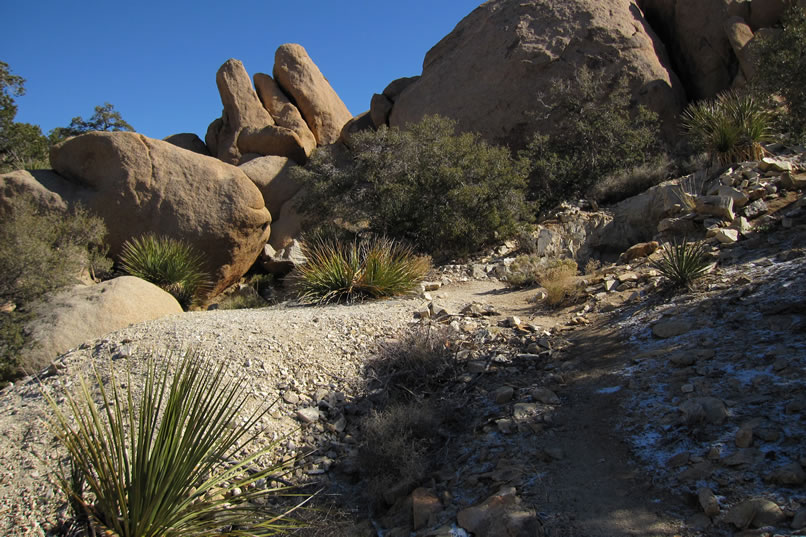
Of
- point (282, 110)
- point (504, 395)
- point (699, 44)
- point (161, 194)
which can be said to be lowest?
point (504, 395)

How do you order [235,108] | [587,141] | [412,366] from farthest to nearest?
[235,108] < [587,141] < [412,366]

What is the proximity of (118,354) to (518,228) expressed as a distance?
8896mm

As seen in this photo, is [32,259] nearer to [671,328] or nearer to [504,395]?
[504,395]

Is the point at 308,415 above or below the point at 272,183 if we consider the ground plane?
below

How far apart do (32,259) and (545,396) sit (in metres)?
9.25

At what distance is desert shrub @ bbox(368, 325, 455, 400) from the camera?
6.58 m

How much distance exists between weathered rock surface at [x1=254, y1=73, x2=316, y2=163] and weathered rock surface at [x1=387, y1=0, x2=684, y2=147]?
4.15m

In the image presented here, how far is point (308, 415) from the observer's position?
630 centimetres

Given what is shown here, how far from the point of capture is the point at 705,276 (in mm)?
7520

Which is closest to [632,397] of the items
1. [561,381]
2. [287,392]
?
[561,381]

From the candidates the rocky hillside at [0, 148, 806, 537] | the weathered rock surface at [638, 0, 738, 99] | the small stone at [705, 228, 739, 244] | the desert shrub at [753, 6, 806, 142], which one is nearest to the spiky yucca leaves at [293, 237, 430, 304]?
the rocky hillside at [0, 148, 806, 537]

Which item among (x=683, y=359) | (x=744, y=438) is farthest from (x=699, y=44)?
(x=744, y=438)

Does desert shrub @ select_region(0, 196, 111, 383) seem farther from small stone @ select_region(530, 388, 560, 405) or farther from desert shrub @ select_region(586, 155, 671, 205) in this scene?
desert shrub @ select_region(586, 155, 671, 205)

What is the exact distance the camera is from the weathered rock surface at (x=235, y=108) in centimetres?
2205
